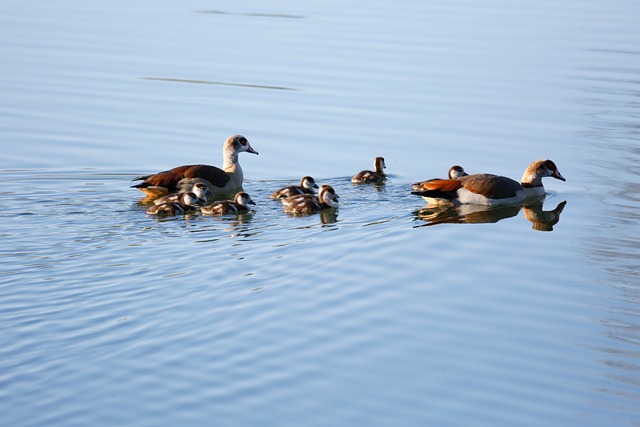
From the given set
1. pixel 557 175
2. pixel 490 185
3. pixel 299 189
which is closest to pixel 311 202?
pixel 299 189

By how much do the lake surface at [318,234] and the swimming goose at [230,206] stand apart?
180 mm

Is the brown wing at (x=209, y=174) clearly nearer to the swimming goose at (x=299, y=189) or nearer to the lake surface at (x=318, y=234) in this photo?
the lake surface at (x=318, y=234)

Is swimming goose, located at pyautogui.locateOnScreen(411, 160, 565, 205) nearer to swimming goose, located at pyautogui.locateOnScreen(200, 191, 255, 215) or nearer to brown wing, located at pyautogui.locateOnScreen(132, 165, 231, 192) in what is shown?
swimming goose, located at pyautogui.locateOnScreen(200, 191, 255, 215)

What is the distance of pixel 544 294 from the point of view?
921 centimetres

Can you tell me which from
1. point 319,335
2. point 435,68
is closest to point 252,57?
point 435,68

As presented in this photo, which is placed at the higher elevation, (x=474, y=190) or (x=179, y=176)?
(x=179, y=176)

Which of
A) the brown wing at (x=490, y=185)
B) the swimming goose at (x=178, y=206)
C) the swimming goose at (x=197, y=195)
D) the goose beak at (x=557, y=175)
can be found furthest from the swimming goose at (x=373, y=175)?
the goose beak at (x=557, y=175)

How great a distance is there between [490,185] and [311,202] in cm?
207

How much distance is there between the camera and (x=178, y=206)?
11.8 m

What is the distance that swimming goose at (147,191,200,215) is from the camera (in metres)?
11.7

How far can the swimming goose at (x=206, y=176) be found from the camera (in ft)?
40.7

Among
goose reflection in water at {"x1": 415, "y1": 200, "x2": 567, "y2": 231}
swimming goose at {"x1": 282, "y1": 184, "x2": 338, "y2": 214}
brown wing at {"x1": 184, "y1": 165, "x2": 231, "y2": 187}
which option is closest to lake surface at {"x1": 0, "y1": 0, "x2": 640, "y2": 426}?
goose reflection in water at {"x1": 415, "y1": 200, "x2": 567, "y2": 231}

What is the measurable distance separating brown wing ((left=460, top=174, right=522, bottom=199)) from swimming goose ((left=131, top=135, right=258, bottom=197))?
279cm

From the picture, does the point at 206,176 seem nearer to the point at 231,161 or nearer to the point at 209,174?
the point at 209,174
